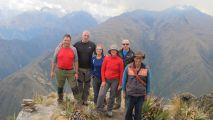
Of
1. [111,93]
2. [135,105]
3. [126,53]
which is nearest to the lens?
[135,105]

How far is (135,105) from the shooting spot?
49.5 feet

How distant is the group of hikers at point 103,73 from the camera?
1462 cm

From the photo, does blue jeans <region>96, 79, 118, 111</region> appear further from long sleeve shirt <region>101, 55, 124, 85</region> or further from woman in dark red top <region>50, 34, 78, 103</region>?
woman in dark red top <region>50, 34, 78, 103</region>

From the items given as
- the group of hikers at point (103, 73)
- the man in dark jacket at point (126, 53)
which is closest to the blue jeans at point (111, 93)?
the group of hikers at point (103, 73)

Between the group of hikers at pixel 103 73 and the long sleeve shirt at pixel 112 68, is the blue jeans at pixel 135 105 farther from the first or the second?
the long sleeve shirt at pixel 112 68

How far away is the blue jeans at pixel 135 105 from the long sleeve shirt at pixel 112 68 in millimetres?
1655

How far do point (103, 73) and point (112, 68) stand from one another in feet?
1.44

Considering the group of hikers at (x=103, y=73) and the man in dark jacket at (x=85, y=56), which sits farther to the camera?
the man in dark jacket at (x=85, y=56)

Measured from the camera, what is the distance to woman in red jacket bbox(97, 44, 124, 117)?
1612 centimetres

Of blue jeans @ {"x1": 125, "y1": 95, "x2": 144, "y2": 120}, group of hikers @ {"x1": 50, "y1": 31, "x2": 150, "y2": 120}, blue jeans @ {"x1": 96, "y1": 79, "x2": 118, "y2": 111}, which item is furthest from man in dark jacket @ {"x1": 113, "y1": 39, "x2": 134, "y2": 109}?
blue jeans @ {"x1": 125, "y1": 95, "x2": 144, "y2": 120}

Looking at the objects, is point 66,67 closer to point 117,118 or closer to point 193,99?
point 117,118

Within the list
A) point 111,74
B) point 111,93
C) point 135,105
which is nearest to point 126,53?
point 111,74

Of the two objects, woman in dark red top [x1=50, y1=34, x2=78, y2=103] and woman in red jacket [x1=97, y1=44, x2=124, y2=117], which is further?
woman in dark red top [x1=50, y1=34, x2=78, y2=103]

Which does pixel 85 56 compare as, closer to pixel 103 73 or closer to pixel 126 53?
pixel 103 73
